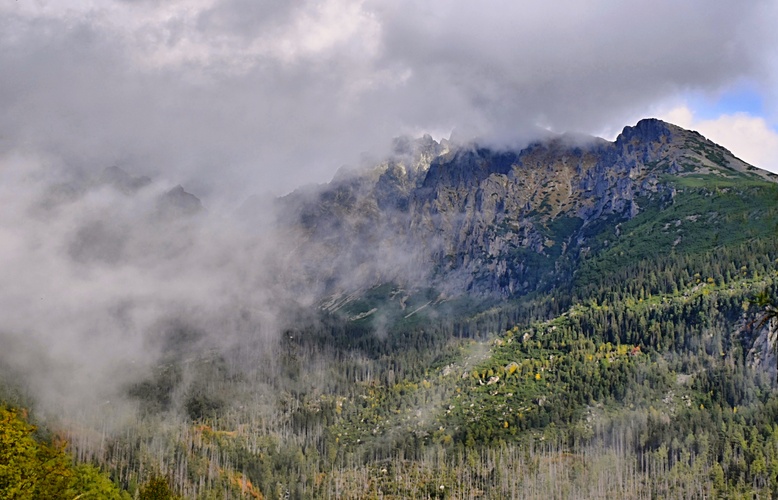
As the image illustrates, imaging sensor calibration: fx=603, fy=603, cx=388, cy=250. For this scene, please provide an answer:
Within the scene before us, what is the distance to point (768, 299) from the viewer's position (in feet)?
77.0

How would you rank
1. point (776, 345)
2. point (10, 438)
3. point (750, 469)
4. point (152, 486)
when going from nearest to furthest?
1. point (776, 345)
2. point (10, 438)
3. point (152, 486)
4. point (750, 469)

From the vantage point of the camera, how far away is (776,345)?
23.1 m

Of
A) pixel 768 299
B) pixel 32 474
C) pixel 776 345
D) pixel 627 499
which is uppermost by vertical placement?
pixel 768 299

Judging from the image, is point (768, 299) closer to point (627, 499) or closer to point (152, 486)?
point (152, 486)

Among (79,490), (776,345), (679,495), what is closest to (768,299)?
(776,345)

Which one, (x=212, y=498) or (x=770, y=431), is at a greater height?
(x=770, y=431)

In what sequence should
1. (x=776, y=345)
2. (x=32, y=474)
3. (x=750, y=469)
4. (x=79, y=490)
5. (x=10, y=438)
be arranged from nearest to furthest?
(x=776, y=345) < (x=10, y=438) < (x=32, y=474) < (x=79, y=490) < (x=750, y=469)

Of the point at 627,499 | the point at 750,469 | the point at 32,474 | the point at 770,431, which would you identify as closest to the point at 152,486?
the point at 32,474

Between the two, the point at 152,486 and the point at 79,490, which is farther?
the point at 152,486

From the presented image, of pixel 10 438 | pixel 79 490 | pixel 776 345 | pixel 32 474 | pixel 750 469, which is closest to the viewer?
pixel 776 345

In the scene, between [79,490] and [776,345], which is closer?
[776,345]

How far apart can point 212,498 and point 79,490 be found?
124155mm

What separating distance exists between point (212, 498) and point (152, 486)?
388ft

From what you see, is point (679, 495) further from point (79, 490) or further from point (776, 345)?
point (776, 345)
